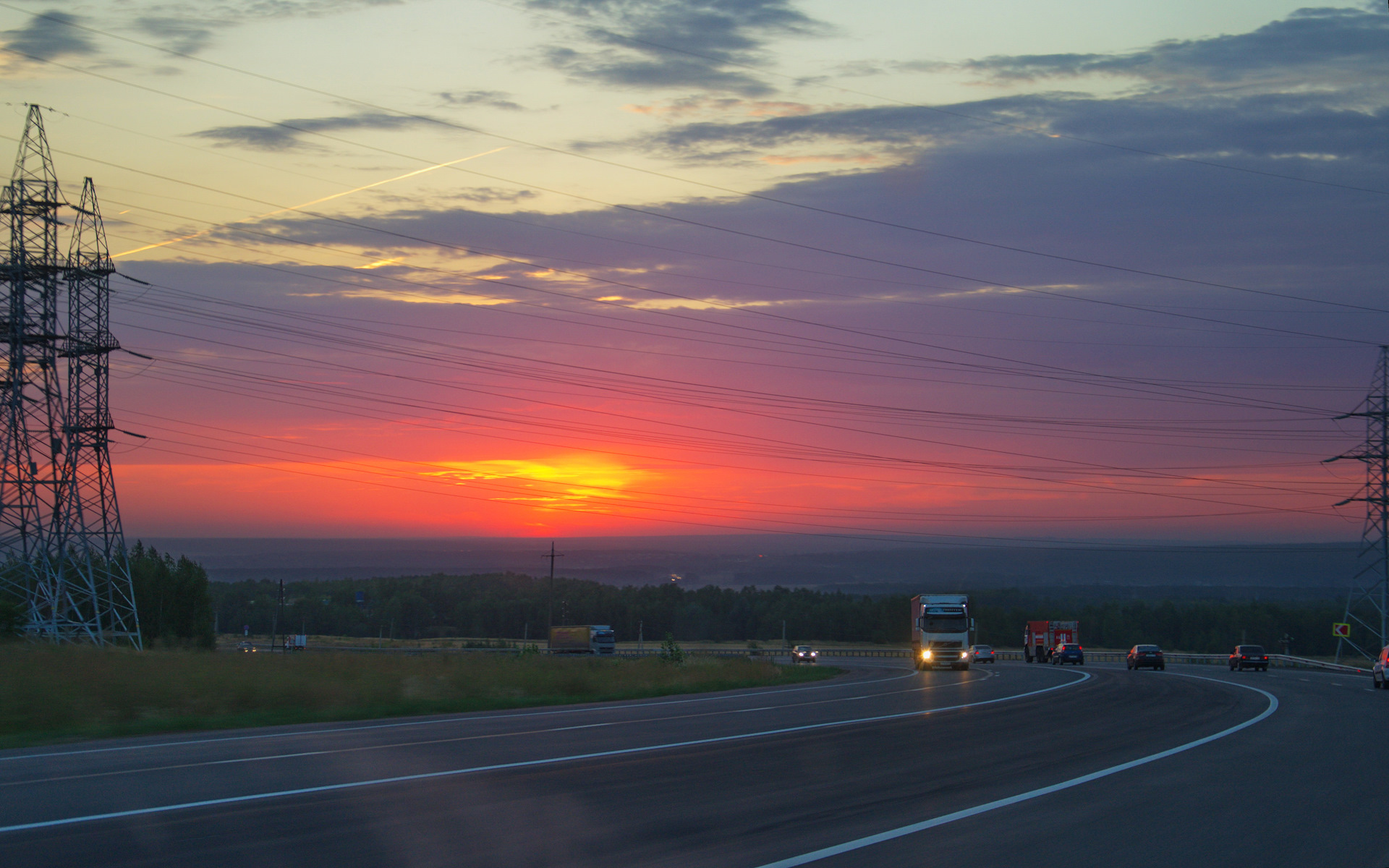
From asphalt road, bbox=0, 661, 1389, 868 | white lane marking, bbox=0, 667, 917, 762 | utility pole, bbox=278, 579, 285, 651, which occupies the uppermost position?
Result: asphalt road, bbox=0, 661, 1389, 868

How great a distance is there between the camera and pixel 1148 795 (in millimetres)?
12211

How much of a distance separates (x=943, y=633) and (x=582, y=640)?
1879 inches

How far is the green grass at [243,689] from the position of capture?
18.7 m

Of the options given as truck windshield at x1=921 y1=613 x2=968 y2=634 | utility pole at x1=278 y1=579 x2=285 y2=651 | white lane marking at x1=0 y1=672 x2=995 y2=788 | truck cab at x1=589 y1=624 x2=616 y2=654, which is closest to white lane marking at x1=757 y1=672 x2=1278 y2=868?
white lane marking at x1=0 y1=672 x2=995 y2=788

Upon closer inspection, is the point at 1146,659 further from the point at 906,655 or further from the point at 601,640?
the point at 601,640

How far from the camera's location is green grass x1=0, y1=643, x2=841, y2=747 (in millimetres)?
18672

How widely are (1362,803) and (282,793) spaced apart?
469 inches

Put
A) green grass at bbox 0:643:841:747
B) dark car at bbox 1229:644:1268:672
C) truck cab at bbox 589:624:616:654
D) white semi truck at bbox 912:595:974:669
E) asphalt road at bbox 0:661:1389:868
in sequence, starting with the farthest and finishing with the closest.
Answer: truck cab at bbox 589:624:616:654 → dark car at bbox 1229:644:1268:672 → white semi truck at bbox 912:595:974:669 → green grass at bbox 0:643:841:747 → asphalt road at bbox 0:661:1389:868

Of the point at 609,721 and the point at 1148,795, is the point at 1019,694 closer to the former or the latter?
the point at 609,721

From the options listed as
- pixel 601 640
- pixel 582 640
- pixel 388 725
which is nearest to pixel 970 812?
pixel 388 725

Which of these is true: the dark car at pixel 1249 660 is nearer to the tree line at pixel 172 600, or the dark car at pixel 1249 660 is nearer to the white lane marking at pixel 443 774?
the white lane marking at pixel 443 774

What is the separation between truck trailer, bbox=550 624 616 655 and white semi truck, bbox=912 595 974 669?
43.9 m

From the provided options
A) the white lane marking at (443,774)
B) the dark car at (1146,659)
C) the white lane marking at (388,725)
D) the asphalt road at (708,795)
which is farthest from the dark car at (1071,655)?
the white lane marking at (443,774)

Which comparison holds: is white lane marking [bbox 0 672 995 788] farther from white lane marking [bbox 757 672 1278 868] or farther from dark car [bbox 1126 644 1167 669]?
dark car [bbox 1126 644 1167 669]
